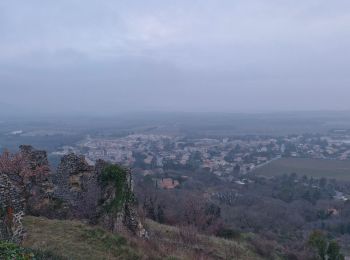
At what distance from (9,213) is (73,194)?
18.9ft

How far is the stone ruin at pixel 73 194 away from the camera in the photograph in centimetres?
1324

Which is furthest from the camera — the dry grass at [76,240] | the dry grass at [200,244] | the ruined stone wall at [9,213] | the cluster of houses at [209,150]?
the cluster of houses at [209,150]

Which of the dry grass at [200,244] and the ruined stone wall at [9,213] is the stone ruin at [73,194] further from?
the ruined stone wall at [9,213]

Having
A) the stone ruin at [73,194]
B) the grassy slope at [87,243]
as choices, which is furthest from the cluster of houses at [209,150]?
the grassy slope at [87,243]

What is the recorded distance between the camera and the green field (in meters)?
58.4

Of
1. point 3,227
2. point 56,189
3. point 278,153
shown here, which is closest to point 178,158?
point 278,153

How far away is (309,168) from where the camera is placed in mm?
63250

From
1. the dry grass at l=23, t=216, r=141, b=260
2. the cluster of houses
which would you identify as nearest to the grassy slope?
the dry grass at l=23, t=216, r=141, b=260

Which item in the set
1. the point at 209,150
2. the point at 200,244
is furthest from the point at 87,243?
the point at 209,150

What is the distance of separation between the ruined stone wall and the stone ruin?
4.02 meters

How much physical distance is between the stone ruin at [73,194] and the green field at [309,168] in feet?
152

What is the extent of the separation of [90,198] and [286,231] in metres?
21.6

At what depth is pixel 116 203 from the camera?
13.2 metres

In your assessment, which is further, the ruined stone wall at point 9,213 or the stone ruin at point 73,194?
the stone ruin at point 73,194
